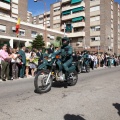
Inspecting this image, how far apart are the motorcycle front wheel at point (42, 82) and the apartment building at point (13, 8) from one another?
129 ft

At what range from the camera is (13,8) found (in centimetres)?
4741

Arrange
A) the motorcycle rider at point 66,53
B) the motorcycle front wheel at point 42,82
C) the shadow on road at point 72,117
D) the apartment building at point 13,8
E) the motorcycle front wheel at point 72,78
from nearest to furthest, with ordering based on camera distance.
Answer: the shadow on road at point 72,117, the motorcycle front wheel at point 42,82, the motorcycle rider at point 66,53, the motorcycle front wheel at point 72,78, the apartment building at point 13,8

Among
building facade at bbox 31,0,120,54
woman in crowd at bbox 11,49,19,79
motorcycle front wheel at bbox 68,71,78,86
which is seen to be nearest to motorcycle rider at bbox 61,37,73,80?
motorcycle front wheel at bbox 68,71,78,86

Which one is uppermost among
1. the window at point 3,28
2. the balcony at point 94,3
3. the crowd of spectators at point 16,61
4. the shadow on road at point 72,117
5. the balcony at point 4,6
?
the balcony at point 94,3

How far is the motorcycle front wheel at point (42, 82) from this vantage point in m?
6.51

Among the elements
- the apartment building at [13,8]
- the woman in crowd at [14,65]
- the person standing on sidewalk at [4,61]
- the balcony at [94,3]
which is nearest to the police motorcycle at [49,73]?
the person standing on sidewalk at [4,61]

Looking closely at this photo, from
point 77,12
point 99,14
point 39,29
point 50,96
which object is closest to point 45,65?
point 50,96

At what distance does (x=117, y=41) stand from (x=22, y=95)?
5357 centimetres

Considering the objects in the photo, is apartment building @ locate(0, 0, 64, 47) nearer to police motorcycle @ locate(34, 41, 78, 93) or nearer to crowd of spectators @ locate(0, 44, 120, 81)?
crowd of spectators @ locate(0, 44, 120, 81)

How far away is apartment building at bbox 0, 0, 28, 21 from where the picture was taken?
44.3 meters

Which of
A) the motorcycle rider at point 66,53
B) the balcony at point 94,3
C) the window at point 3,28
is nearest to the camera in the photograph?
the motorcycle rider at point 66,53

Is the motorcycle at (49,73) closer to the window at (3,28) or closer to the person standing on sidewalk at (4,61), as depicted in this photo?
the person standing on sidewalk at (4,61)

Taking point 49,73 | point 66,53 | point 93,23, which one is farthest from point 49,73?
point 93,23

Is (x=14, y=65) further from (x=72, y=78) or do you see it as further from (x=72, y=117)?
(x=72, y=117)
